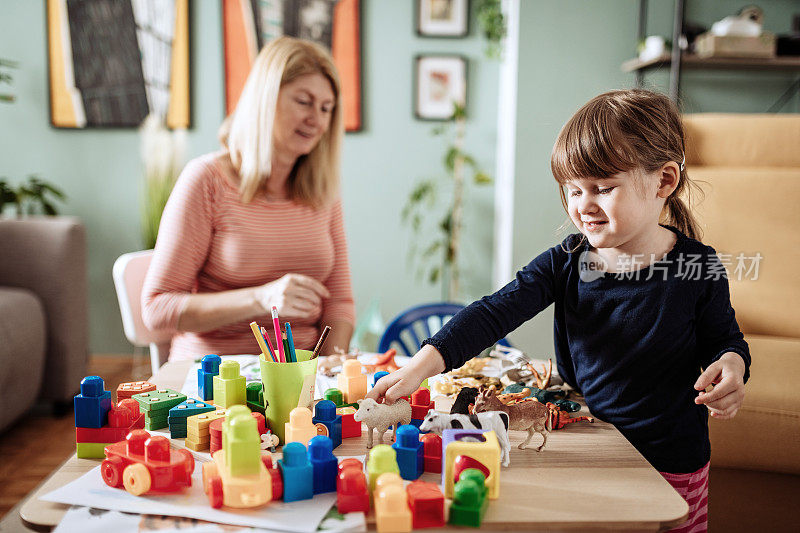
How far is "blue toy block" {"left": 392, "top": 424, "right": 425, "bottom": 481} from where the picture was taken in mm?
646

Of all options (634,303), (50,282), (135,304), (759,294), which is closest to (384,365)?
(634,303)

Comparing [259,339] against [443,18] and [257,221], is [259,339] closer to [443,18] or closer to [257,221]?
[257,221]

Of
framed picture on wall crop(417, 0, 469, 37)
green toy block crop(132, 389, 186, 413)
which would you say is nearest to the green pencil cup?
green toy block crop(132, 389, 186, 413)

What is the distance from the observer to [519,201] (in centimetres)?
213

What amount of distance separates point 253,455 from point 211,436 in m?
0.13

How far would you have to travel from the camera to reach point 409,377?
2.62 ft

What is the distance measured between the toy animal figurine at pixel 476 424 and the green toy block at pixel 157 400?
0.33 m

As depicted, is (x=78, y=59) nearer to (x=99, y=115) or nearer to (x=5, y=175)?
A: (x=99, y=115)

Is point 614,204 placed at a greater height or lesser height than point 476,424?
greater

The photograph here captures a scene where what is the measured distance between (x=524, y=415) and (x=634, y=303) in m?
0.30

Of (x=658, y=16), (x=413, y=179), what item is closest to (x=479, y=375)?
(x=658, y=16)

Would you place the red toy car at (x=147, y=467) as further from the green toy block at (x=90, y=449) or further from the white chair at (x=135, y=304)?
the white chair at (x=135, y=304)

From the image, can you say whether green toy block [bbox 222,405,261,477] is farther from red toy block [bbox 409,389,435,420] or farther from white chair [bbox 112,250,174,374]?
white chair [bbox 112,250,174,374]

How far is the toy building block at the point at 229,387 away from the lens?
0.81 metres
